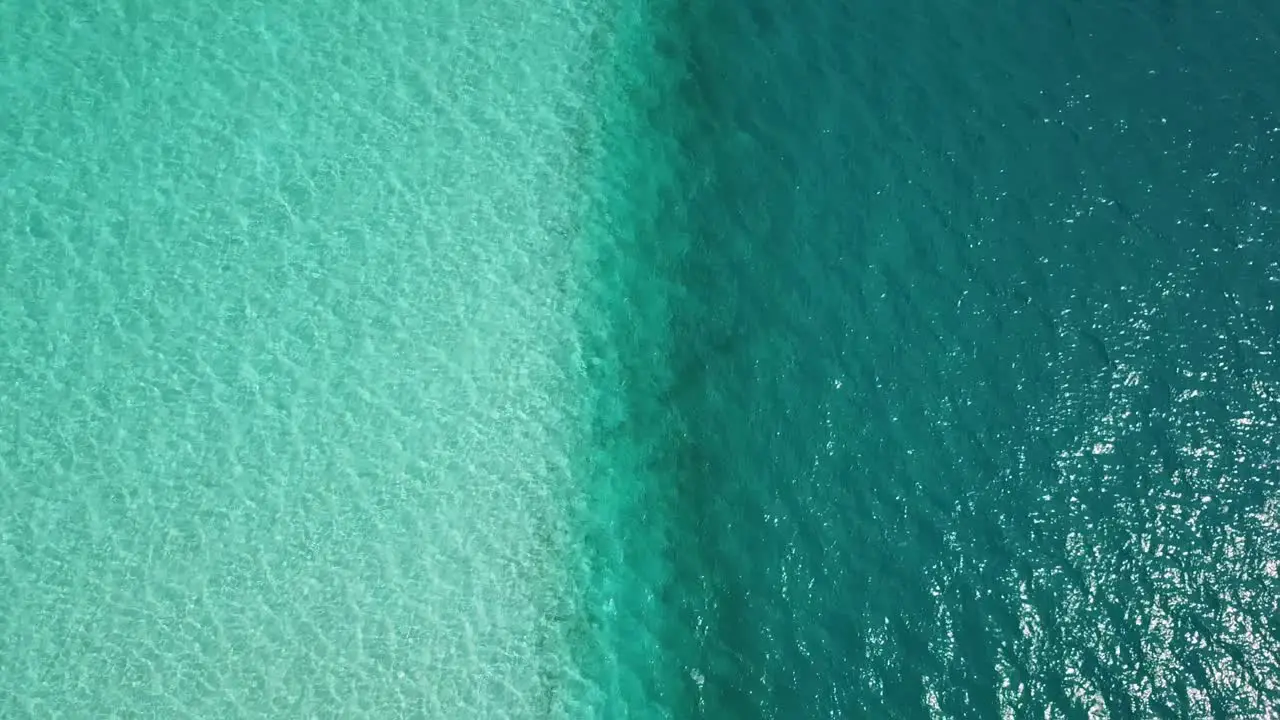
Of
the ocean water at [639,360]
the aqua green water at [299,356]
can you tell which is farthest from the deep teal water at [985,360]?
the aqua green water at [299,356]

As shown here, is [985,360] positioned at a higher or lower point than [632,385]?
higher

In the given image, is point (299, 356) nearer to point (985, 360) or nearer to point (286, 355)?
point (286, 355)

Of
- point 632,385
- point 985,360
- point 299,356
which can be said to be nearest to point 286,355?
point 299,356

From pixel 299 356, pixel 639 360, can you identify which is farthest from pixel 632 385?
pixel 299 356

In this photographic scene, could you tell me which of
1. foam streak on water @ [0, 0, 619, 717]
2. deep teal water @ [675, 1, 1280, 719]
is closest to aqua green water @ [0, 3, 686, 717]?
foam streak on water @ [0, 0, 619, 717]

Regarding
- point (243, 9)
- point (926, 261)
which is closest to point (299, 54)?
point (243, 9)

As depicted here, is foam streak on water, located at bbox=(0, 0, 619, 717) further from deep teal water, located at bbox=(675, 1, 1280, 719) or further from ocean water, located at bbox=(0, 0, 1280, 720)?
deep teal water, located at bbox=(675, 1, 1280, 719)

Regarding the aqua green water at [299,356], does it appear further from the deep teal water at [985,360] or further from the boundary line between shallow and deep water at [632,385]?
the deep teal water at [985,360]
